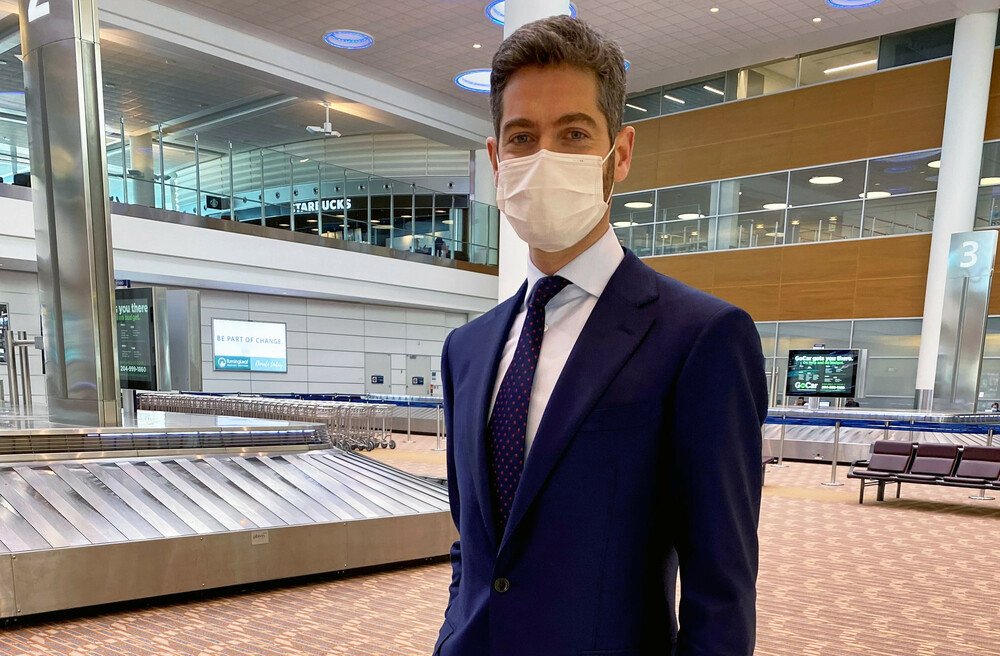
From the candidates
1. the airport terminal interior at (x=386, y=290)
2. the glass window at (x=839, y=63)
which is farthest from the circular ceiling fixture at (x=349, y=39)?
the glass window at (x=839, y=63)

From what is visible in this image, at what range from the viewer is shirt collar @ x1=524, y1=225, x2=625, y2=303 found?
1.31 meters

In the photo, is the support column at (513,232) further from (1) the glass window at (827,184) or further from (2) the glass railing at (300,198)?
(1) the glass window at (827,184)

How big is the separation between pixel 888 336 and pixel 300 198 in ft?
50.2

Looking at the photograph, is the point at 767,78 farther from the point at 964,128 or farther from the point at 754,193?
the point at 964,128

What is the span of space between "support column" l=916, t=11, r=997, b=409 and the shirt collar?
17.7m

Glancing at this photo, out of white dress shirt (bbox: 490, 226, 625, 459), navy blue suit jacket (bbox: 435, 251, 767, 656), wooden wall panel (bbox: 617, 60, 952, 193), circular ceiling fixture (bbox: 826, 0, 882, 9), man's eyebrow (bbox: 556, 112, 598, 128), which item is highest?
circular ceiling fixture (bbox: 826, 0, 882, 9)

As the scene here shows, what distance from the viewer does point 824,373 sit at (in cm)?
1388

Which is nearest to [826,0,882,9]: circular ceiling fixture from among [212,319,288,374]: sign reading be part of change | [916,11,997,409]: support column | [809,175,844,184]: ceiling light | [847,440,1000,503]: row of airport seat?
[916,11,997,409]: support column

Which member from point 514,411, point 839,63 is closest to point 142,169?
point 514,411

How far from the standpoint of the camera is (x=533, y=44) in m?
1.26

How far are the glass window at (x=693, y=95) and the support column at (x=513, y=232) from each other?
10.7 meters

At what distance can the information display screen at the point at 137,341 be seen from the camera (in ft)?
23.0

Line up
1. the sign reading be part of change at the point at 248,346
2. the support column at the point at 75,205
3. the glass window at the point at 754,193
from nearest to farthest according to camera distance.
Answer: the support column at the point at 75,205, the sign reading be part of change at the point at 248,346, the glass window at the point at 754,193

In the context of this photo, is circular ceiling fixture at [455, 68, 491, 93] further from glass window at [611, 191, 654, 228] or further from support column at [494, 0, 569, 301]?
support column at [494, 0, 569, 301]
